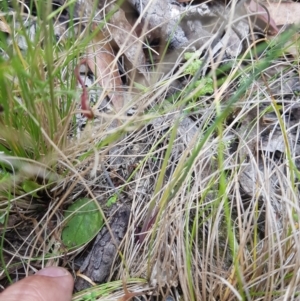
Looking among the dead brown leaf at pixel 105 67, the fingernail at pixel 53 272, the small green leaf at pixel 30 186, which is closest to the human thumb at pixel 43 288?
the fingernail at pixel 53 272

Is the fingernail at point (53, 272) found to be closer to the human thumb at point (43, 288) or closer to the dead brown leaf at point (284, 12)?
the human thumb at point (43, 288)

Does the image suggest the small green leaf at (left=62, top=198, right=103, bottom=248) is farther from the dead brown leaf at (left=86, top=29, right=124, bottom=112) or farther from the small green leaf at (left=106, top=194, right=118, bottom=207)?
the dead brown leaf at (left=86, top=29, right=124, bottom=112)

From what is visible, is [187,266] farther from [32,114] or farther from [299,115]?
[299,115]

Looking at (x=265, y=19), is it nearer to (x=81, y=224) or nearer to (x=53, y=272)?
(x=81, y=224)

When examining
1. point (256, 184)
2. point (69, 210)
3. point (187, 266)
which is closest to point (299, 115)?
point (256, 184)

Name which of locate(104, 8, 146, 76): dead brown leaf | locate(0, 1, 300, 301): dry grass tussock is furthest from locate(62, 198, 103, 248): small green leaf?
locate(104, 8, 146, 76): dead brown leaf

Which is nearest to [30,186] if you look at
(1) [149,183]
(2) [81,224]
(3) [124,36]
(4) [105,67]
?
(2) [81,224]
